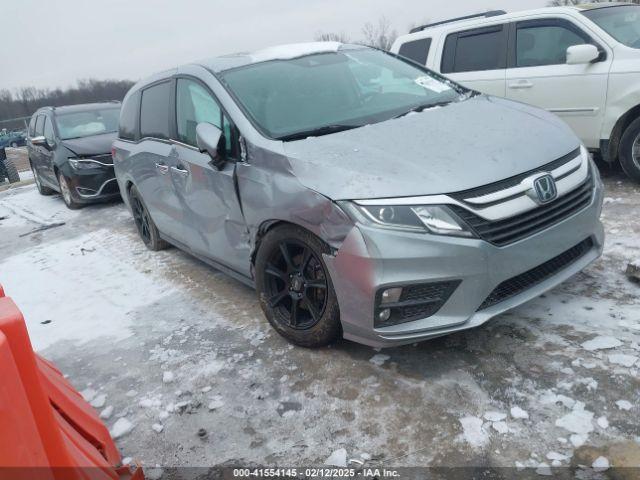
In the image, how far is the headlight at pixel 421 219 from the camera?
247cm

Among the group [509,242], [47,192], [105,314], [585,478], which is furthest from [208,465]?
[47,192]

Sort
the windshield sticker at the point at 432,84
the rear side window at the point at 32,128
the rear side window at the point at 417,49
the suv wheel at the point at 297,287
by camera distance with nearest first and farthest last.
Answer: the suv wheel at the point at 297,287 < the windshield sticker at the point at 432,84 < the rear side window at the point at 417,49 < the rear side window at the point at 32,128

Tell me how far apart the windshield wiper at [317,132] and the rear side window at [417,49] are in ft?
13.5

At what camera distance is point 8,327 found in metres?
1.56

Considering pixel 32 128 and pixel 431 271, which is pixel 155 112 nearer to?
pixel 431 271

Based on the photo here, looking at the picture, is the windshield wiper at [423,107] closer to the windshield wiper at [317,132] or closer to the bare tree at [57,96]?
the windshield wiper at [317,132]

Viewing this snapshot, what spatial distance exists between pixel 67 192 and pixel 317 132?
23.1ft

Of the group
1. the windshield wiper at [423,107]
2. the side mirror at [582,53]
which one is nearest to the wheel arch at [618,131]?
the side mirror at [582,53]

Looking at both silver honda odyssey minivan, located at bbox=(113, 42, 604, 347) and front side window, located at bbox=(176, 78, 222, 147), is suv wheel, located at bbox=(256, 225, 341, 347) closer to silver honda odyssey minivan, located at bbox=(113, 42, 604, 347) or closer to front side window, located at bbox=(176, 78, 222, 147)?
silver honda odyssey minivan, located at bbox=(113, 42, 604, 347)

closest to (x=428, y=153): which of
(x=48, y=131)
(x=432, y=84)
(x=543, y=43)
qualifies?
(x=432, y=84)

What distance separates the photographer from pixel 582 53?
5215mm

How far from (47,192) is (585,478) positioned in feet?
36.7

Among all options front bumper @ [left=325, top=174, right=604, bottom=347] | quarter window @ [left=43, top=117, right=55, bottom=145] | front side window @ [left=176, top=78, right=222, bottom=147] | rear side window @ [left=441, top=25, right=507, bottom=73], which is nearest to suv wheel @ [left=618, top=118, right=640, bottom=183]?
rear side window @ [left=441, top=25, right=507, bottom=73]

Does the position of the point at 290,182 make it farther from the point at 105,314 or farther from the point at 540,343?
the point at 105,314
